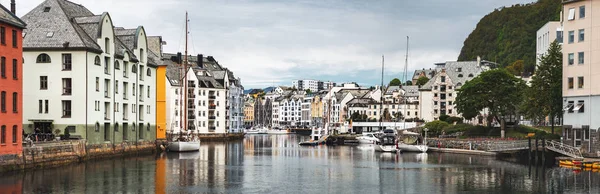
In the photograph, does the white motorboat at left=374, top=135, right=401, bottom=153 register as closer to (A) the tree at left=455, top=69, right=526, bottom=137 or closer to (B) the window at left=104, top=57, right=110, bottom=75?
(A) the tree at left=455, top=69, right=526, bottom=137

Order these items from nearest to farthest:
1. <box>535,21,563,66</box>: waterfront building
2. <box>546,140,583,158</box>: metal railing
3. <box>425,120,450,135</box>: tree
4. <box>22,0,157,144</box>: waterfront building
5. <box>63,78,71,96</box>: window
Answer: <box>546,140,583,158</box>: metal railing < <box>22,0,157,144</box>: waterfront building < <box>63,78,71,96</box>: window < <box>535,21,563,66</box>: waterfront building < <box>425,120,450,135</box>: tree

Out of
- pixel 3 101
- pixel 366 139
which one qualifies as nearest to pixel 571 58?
pixel 3 101

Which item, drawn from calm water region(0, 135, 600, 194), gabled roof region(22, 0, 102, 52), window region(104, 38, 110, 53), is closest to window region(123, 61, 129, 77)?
window region(104, 38, 110, 53)

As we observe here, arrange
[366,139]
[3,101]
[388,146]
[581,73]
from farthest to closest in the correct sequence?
1. [366,139]
2. [388,146]
3. [581,73]
4. [3,101]

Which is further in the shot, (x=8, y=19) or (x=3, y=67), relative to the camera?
(x=8, y=19)

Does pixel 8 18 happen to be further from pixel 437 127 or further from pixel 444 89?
pixel 444 89

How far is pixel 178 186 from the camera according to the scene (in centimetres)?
5012

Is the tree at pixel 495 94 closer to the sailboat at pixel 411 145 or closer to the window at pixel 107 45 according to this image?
the sailboat at pixel 411 145

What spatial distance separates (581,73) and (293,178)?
1364 inches

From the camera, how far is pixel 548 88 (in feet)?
267

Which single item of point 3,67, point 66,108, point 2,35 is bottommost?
point 66,108

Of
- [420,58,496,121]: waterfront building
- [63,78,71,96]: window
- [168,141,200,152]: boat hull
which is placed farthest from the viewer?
[420,58,496,121]: waterfront building

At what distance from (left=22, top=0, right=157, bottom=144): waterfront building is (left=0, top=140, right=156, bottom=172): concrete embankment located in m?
1.19

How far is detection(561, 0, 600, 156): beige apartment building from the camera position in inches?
2707
